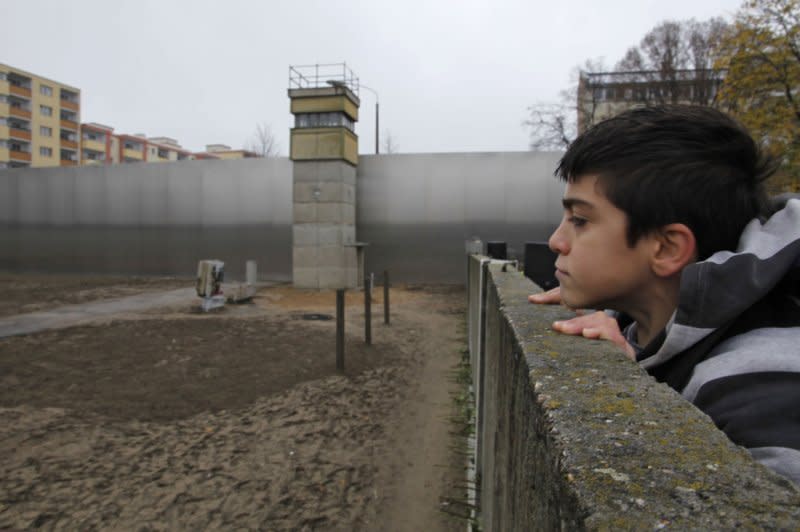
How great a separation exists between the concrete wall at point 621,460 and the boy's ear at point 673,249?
0.76 ft

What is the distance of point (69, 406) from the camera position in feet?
19.3

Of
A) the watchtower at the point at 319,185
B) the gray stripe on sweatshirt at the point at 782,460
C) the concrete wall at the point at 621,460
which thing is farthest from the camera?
the watchtower at the point at 319,185

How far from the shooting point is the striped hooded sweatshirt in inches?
30.1

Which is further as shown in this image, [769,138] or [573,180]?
[769,138]

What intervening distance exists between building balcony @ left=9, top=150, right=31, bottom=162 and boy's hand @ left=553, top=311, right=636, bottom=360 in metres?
75.3

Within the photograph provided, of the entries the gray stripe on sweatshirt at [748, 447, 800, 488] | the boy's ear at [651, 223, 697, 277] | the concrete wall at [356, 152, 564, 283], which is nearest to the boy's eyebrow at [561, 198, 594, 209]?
the boy's ear at [651, 223, 697, 277]

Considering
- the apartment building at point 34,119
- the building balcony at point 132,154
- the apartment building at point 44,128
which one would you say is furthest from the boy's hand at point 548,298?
the building balcony at point 132,154

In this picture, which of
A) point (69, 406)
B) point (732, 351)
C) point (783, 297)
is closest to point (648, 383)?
point (732, 351)

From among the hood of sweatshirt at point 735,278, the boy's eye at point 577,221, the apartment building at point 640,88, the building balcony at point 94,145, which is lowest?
the hood of sweatshirt at point 735,278

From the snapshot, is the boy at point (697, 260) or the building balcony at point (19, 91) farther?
the building balcony at point (19, 91)

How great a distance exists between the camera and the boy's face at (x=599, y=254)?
3.84 feet

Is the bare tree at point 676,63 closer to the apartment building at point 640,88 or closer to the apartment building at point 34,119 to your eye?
the apartment building at point 640,88

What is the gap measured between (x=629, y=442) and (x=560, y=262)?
2.03 ft

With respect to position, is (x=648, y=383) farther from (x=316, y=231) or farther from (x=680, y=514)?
(x=316, y=231)
